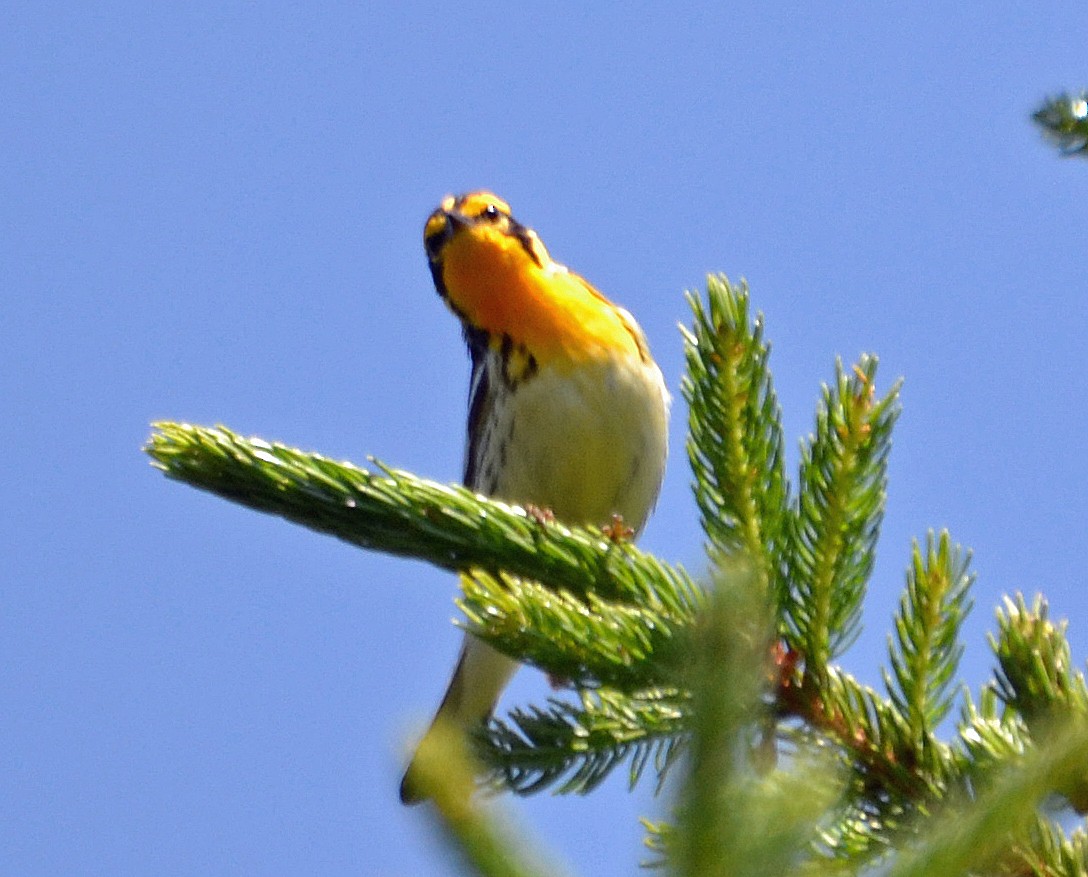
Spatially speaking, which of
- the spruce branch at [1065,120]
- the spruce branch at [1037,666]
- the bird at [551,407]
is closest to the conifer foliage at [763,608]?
the spruce branch at [1037,666]

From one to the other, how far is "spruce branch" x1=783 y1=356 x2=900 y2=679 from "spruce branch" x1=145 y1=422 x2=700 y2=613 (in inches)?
11.8

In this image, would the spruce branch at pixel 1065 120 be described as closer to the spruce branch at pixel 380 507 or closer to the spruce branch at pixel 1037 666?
the spruce branch at pixel 1037 666

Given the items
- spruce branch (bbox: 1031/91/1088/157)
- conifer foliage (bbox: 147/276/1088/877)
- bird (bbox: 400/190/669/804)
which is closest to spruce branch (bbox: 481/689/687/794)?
conifer foliage (bbox: 147/276/1088/877)

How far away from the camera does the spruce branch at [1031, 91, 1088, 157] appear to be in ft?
6.21

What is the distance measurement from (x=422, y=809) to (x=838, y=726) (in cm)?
105

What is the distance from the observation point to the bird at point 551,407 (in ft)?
16.2

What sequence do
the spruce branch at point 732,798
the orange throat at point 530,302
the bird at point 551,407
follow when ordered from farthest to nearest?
the orange throat at point 530,302 < the bird at point 551,407 < the spruce branch at point 732,798

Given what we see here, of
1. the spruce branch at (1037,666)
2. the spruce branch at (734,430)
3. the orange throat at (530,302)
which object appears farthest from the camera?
the orange throat at (530,302)

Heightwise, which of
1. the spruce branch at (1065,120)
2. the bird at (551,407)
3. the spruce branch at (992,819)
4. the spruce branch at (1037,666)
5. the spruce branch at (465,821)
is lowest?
the spruce branch at (992,819)

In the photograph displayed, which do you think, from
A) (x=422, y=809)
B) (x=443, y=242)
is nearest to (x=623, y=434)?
(x=443, y=242)

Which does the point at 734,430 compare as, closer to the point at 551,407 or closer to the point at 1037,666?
the point at 1037,666

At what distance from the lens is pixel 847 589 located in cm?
170

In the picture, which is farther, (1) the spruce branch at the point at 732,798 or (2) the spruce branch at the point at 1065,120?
(2) the spruce branch at the point at 1065,120

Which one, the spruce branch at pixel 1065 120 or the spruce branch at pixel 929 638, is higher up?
the spruce branch at pixel 1065 120
